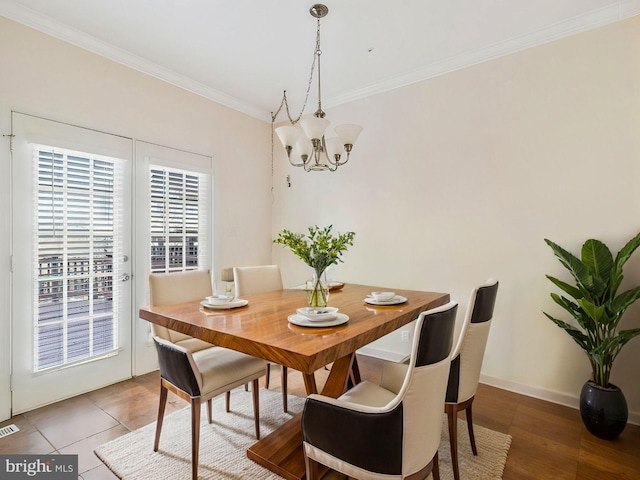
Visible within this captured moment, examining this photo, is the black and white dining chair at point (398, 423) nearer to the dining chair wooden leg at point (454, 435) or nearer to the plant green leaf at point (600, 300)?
the dining chair wooden leg at point (454, 435)

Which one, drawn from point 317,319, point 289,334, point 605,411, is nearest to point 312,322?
point 317,319

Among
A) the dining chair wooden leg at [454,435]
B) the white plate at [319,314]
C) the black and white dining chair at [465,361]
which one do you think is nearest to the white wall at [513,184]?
the black and white dining chair at [465,361]

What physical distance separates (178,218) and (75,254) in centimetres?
96

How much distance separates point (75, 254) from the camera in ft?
8.79

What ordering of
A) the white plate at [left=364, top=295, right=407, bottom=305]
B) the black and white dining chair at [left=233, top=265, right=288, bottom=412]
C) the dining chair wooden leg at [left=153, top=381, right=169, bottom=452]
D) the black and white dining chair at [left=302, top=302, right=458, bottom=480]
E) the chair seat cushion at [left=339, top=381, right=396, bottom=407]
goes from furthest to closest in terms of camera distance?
the black and white dining chair at [left=233, top=265, right=288, bottom=412]
the white plate at [left=364, top=295, right=407, bottom=305]
the dining chair wooden leg at [left=153, top=381, right=169, bottom=452]
the chair seat cushion at [left=339, top=381, right=396, bottom=407]
the black and white dining chair at [left=302, top=302, right=458, bottom=480]

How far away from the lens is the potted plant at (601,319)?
2098mm

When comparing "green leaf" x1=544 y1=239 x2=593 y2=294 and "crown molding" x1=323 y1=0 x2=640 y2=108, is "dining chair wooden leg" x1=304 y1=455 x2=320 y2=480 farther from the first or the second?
"crown molding" x1=323 y1=0 x2=640 y2=108

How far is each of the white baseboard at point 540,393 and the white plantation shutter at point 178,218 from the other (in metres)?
3.02

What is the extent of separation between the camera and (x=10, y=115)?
2.36m

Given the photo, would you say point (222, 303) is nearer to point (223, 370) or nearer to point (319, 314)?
point (223, 370)

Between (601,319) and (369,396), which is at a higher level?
(601,319)

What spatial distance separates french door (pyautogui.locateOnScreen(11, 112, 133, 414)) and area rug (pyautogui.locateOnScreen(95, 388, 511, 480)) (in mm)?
924

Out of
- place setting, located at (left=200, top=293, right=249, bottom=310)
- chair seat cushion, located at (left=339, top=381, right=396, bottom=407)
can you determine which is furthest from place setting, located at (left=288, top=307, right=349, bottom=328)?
place setting, located at (left=200, top=293, right=249, bottom=310)

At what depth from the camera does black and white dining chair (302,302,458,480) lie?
3.81 ft
